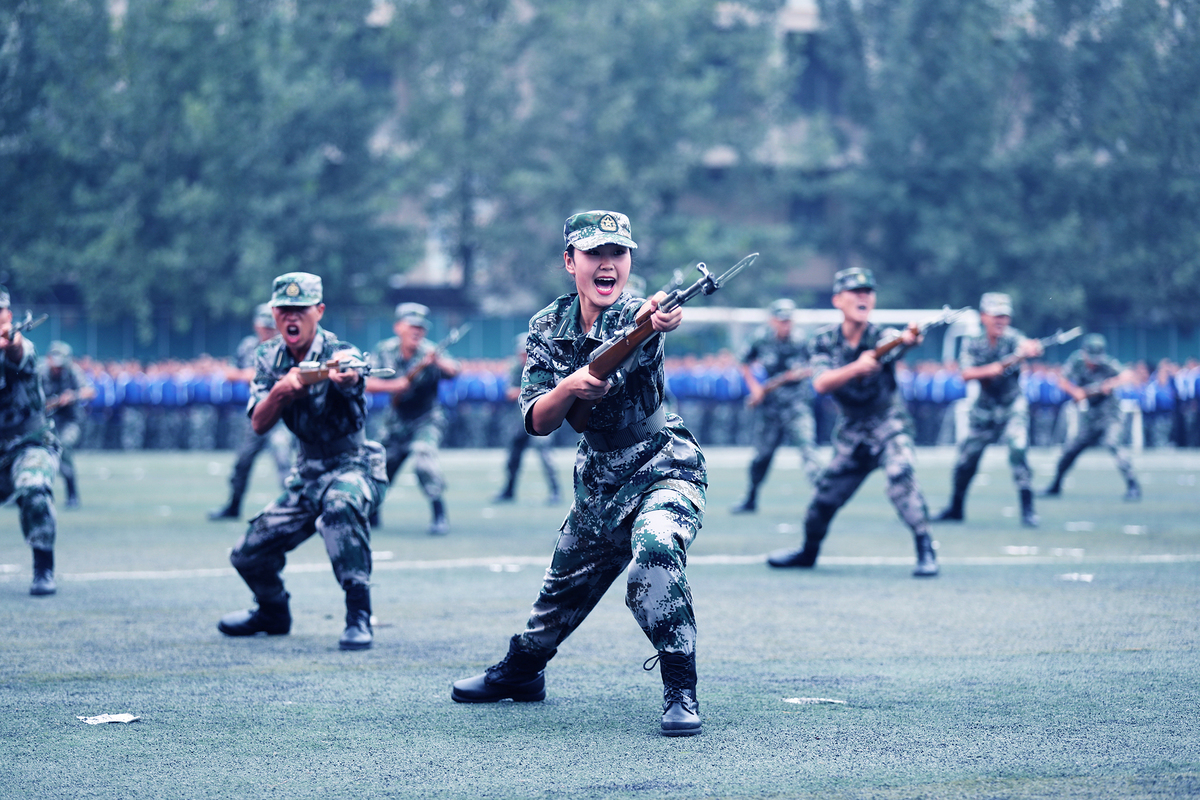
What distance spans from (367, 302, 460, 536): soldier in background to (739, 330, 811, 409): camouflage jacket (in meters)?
3.52

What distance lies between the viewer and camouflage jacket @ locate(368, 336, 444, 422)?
13.5m

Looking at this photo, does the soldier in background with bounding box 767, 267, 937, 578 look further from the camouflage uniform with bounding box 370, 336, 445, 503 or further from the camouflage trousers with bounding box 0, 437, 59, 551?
the camouflage trousers with bounding box 0, 437, 59, 551

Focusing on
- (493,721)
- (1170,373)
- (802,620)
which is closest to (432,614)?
(802,620)

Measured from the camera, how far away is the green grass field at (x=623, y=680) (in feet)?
15.8

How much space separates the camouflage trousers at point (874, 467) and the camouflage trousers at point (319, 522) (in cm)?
371

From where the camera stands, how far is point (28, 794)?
15.1 feet

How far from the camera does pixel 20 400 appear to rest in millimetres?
9242

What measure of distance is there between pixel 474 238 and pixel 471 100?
3933 millimetres

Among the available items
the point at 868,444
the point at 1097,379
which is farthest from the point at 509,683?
the point at 1097,379

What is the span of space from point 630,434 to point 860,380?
16.1ft

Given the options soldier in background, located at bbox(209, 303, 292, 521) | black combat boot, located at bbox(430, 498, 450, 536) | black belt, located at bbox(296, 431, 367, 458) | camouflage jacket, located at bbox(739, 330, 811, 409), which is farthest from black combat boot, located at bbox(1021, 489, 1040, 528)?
black belt, located at bbox(296, 431, 367, 458)

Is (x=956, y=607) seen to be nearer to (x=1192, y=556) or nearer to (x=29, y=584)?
(x=1192, y=556)

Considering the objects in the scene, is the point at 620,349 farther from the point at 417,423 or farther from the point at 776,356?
the point at 776,356

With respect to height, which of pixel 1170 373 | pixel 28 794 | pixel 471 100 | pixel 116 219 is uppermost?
pixel 471 100
